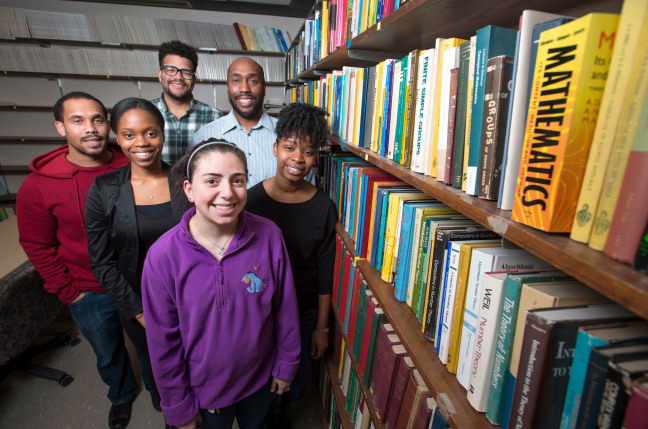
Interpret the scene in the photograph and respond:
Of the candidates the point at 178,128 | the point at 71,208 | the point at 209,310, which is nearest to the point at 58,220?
the point at 71,208

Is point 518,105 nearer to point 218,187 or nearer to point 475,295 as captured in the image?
point 475,295

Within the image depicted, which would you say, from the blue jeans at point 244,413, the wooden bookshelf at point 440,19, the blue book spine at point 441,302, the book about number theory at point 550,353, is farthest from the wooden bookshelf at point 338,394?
the wooden bookshelf at point 440,19

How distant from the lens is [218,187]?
963 mm

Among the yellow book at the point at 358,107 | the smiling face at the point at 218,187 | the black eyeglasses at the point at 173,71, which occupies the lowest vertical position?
the smiling face at the point at 218,187

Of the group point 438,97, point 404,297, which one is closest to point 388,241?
point 404,297

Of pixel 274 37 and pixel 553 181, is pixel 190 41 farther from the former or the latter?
pixel 553 181

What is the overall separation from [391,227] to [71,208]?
1457 millimetres

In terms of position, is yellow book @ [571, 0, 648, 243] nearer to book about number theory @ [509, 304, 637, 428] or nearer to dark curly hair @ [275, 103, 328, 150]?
book about number theory @ [509, 304, 637, 428]

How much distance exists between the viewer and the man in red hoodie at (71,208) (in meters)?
1.41

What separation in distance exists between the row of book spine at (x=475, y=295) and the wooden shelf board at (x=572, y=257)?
0.29ft

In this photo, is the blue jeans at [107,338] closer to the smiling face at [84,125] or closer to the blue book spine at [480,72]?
the smiling face at [84,125]

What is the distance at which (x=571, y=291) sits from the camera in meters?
0.47

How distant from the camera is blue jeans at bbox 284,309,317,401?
152cm

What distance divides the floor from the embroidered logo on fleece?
1177mm
